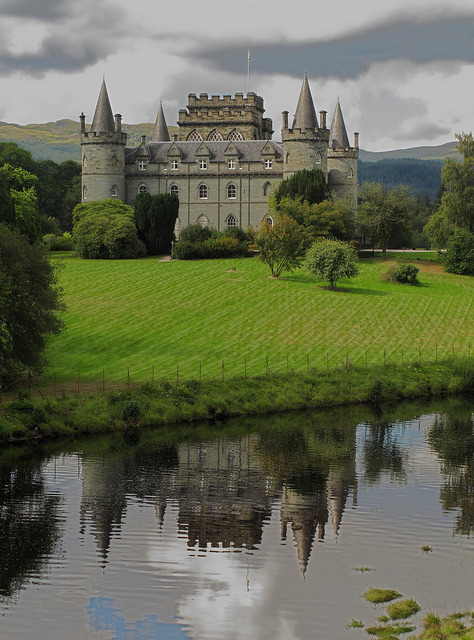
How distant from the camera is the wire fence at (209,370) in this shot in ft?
117

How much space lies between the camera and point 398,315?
184 ft

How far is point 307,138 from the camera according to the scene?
80.9 m

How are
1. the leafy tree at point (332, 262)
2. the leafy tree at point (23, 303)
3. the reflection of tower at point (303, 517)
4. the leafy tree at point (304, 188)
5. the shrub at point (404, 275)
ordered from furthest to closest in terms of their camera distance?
1. the leafy tree at point (304, 188)
2. the shrub at point (404, 275)
3. the leafy tree at point (332, 262)
4. the leafy tree at point (23, 303)
5. the reflection of tower at point (303, 517)

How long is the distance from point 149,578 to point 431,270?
58.6 metres

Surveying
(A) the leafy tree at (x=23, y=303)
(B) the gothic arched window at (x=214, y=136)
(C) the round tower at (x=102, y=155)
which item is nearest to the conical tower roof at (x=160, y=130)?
(B) the gothic arched window at (x=214, y=136)

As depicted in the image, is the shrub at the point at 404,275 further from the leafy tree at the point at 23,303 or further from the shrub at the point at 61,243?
the leafy tree at the point at 23,303

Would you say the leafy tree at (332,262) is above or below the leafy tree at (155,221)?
below

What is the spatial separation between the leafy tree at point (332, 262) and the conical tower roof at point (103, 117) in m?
31.5

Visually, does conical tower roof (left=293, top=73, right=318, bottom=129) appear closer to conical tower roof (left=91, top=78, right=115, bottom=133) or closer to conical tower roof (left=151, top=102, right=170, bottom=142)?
conical tower roof (left=91, top=78, right=115, bottom=133)

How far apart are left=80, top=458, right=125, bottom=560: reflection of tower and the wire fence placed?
266 inches

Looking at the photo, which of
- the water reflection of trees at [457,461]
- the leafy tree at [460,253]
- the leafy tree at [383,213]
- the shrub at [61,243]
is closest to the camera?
the water reflection of trees at [457,461]

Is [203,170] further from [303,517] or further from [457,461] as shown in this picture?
[303,517]

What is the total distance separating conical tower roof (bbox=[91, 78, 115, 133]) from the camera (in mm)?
83938

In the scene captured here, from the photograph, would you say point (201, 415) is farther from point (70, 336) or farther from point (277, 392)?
point (70, 336)
